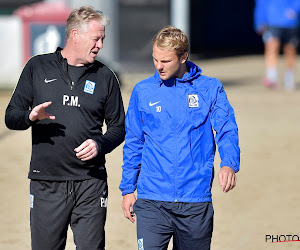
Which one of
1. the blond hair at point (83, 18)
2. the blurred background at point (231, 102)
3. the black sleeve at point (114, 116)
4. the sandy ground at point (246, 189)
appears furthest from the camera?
the blurred background at point (231, 102)

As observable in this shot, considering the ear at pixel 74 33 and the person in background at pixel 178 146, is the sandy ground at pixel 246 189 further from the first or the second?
the ear at pixel 74 33

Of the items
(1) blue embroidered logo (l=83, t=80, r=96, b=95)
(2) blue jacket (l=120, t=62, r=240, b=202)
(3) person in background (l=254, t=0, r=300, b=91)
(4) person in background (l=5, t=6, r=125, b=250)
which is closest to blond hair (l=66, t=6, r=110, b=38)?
(4) person in background (l=5, t=6, r=125, b=250)

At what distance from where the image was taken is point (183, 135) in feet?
15.5

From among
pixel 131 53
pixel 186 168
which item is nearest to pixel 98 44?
pixel 186 168

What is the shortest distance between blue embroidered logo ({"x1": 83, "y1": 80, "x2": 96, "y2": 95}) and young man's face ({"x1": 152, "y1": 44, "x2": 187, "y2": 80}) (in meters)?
0.50

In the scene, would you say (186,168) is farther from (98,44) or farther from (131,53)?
(131,53)

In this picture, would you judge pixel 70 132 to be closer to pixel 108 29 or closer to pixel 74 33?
pixel 74 33

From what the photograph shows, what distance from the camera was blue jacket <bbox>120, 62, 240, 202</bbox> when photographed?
15.5 ft

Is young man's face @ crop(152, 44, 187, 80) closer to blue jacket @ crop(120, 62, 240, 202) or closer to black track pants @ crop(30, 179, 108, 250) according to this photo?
blue jacket @ crop(120, 62, 240, 202)

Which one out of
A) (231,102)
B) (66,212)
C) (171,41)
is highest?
(171,41)

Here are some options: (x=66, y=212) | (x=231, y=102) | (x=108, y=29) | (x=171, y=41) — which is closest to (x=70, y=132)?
(x=66, y=212)

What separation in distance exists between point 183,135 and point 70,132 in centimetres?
71

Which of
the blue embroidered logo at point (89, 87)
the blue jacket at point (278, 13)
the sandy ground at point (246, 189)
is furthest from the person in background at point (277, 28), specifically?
the blue embroidered logo at point (89, 87)

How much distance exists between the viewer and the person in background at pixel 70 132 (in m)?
4.96
